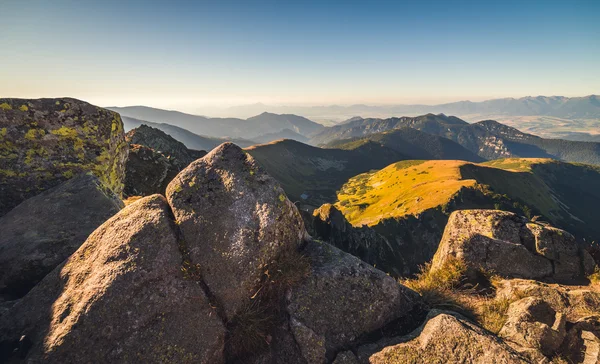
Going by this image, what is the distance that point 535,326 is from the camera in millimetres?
8305

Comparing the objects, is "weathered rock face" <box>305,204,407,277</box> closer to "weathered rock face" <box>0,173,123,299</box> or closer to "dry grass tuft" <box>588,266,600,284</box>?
"dry grass tuft" <box>588,266,600,284</box>

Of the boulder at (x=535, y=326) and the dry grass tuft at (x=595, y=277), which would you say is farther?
the dry grass tuft at (x=595, y=277)

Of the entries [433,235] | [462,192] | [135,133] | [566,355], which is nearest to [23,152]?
[566,355]

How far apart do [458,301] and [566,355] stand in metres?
3.05

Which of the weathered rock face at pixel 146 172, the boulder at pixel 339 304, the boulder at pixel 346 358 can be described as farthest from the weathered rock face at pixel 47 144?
the boulder at pixel 346 358

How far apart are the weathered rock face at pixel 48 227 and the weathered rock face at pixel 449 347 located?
11.6 metres

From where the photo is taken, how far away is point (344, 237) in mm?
75250

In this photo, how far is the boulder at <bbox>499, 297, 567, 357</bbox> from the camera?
8094 mm

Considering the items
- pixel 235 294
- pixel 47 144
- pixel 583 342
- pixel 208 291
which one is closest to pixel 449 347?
pixel 583 342

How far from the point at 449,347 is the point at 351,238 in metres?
72.9

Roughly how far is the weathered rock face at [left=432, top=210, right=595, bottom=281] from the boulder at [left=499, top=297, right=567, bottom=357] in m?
3.19

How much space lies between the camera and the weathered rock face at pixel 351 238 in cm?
6512

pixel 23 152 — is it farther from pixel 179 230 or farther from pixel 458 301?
pixel 458 301

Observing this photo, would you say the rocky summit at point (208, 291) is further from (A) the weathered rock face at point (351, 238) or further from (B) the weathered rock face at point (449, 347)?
(A) the weathered rock face at point (351, 238)
